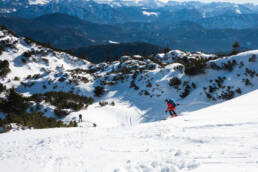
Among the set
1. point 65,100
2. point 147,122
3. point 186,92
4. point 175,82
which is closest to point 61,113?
point 65,100

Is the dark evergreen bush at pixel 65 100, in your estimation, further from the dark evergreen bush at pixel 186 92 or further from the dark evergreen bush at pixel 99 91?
the dark evergreen bush at pixel 186 92

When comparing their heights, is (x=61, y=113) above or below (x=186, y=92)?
below

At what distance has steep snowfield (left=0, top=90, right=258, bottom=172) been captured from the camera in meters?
4.78

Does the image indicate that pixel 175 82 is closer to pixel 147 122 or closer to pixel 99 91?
pixel 147 122

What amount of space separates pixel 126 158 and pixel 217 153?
2579mm

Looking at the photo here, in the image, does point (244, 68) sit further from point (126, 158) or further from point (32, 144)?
point (32, 144)

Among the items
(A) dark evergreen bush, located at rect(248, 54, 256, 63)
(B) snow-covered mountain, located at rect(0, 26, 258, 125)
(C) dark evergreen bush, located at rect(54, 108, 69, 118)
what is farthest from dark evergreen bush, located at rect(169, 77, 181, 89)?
(C) dark evergreen bush, located at rect(54, 108, 69, 118)

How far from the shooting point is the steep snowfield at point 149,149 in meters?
4.78

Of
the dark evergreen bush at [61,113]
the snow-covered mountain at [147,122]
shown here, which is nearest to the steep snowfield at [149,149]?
the snow-covered mountain at [147,122]

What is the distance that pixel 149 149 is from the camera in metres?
6.02

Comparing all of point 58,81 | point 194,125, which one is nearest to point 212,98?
point 194,125

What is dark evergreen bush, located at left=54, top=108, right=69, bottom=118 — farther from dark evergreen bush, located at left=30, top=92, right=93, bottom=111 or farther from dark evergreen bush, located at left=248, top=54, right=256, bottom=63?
dark evergreen bush, located at left=248, top=54, right=256, bottom=63

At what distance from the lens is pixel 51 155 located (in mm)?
6172

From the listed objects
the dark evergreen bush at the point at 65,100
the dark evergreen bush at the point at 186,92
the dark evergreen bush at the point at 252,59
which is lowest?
the dark evergreen bush at the point at 65,100
